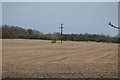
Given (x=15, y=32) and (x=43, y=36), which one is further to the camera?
(x=43, y=36)

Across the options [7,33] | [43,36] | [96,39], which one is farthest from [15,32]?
[96,39]

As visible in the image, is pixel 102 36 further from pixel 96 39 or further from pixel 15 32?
pixel 15 32

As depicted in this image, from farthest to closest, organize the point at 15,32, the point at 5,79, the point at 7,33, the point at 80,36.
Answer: the point at 80,36
the point at 15,32
the point at 7,33
the point at 5,79

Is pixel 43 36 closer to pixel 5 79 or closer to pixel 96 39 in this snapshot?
pixel 96 39

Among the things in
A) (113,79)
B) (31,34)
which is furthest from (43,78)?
(31,34)

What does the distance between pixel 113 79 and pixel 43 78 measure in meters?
3.00

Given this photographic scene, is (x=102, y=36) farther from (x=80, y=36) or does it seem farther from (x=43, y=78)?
(x=43, y=78)

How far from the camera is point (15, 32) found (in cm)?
10144

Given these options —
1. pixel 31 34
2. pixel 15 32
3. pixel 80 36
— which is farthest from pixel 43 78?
pixel 31 34

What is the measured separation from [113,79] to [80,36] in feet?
325

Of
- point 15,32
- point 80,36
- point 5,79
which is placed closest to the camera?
point 5,79

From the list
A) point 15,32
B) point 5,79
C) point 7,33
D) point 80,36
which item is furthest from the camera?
point 80,36

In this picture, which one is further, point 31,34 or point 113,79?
point 31,34

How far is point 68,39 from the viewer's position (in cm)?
11150
